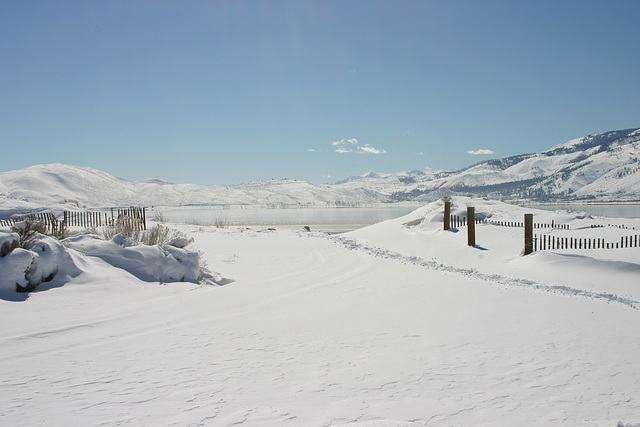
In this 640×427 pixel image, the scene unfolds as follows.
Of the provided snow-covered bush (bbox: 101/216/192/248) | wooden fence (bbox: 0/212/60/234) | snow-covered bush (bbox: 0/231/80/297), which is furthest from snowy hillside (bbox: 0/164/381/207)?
snow-covered bush (bbox: 0/231/80/297)

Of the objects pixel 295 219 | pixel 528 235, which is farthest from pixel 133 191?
Result: pixel 528 235

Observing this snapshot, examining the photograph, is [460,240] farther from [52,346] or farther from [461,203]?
[52,346]

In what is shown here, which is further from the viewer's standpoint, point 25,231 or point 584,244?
point 584,244

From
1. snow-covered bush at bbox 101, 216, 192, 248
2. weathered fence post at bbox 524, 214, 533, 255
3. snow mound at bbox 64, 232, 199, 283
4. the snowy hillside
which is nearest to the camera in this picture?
snow mound at bbox 64, 232, 199, 283

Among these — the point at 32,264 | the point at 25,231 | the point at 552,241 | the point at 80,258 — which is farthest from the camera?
the point at 552,241

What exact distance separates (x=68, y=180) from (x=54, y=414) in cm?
13865

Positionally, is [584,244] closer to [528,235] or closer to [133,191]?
[528,235]

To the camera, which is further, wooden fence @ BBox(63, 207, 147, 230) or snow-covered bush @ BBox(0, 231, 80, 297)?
wooden fence @ BBox(63, 207, 147, 230)

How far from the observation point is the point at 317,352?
4.02 m

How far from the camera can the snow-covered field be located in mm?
2770

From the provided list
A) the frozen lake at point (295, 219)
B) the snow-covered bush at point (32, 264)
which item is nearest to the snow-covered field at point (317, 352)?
the snow-covered bush at point (32, 264)

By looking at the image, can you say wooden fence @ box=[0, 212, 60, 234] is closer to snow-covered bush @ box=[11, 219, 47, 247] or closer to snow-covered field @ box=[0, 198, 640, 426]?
snow-covered bush @ box=[11, 219, 47, 247]

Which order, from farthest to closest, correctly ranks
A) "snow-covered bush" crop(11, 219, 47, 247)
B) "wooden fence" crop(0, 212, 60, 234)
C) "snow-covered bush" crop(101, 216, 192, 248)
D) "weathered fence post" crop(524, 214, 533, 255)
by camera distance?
"weathered fence post" crop(524, 214, 533, 255), "snow-covered bush" crop(101, 216, 192, 248), "wooden fence" crop(0, 212, 60, 234), "snow-covered bush" crop(11, 219, 47, 247)

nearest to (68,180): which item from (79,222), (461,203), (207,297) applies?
(79,222)
